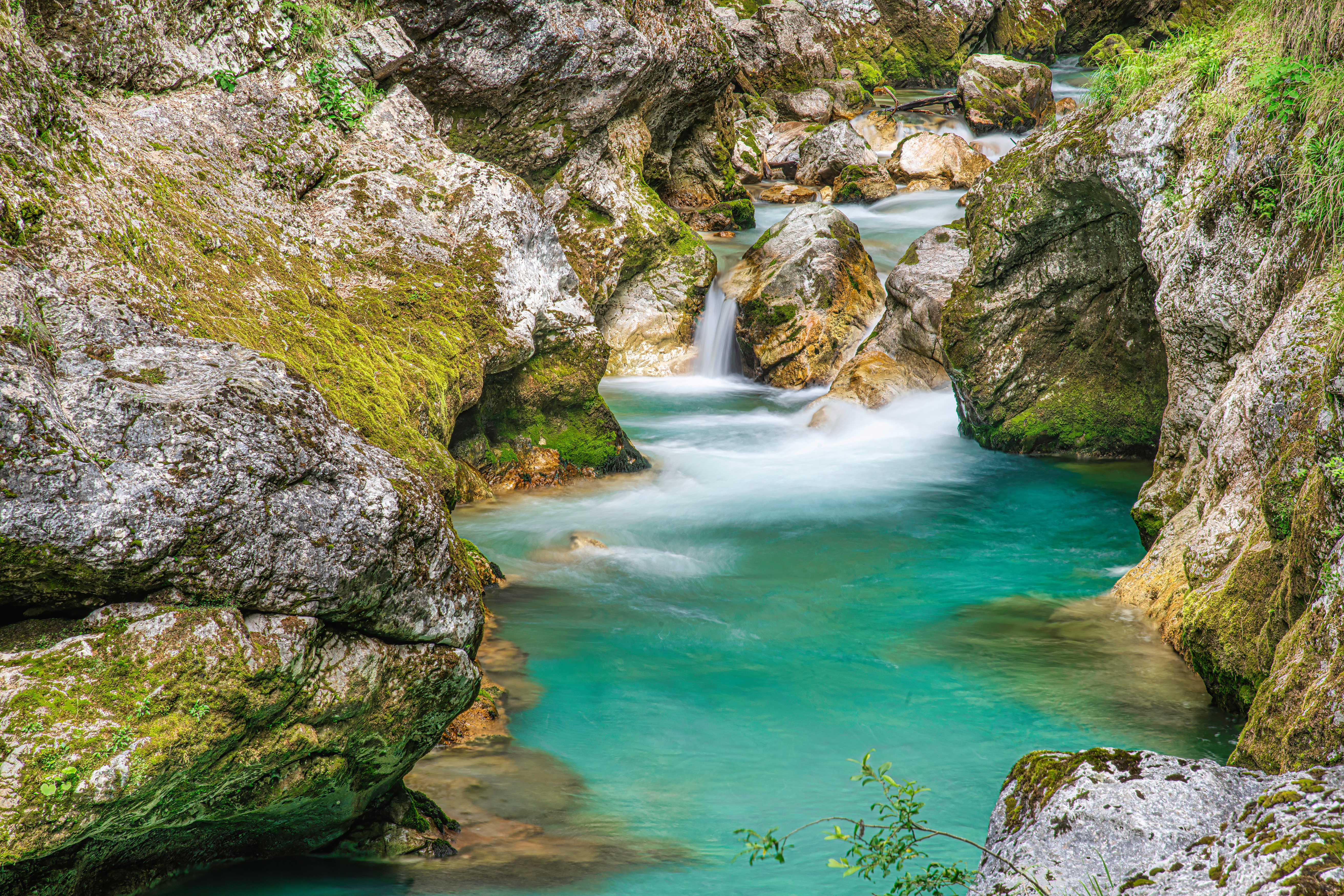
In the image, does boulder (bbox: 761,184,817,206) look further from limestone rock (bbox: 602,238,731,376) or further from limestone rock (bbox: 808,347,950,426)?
limestone rock (bbox: 808,347,950,426)

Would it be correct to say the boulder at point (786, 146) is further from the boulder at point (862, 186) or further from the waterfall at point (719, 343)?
the waterfall at point (719, 343)

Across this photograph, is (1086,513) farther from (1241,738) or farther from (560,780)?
(560,780)

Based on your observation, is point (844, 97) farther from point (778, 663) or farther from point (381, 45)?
point (778, 663)

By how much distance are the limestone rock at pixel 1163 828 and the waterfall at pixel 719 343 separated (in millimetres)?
12914

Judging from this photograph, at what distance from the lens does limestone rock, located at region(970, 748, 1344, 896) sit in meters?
2.62

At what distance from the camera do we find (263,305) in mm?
5469

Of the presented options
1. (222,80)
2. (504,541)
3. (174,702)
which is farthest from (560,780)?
(222,80)

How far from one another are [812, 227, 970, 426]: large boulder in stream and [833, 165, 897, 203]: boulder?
25.4 feet

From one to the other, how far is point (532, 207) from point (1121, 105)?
18.2ft

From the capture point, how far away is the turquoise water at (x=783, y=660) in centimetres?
458

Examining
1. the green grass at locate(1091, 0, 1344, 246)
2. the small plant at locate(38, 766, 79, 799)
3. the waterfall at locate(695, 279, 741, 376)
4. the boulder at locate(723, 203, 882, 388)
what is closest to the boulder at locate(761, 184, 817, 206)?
the boulder at locate(723, 203, 882, 388)

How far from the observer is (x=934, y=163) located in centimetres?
2214

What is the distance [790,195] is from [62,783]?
815 inches

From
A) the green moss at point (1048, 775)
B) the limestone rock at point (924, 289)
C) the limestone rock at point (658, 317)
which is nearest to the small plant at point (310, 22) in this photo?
the limestone rock at point (658, 317)
